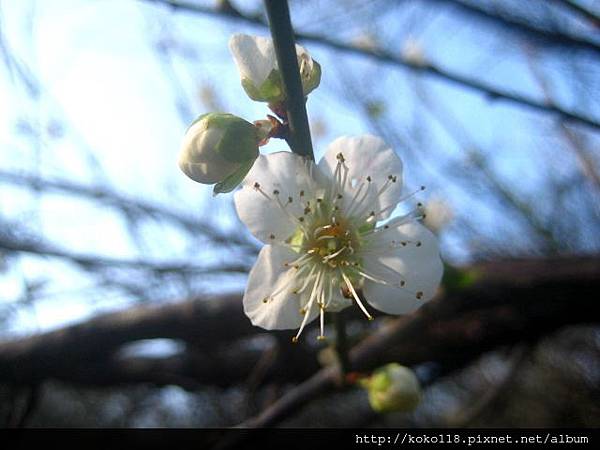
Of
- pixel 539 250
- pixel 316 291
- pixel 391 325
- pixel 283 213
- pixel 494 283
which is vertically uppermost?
pixel 539 250

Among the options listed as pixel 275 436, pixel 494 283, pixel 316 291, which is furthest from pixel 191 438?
pixel 316 291

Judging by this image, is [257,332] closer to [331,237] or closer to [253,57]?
[331,237]

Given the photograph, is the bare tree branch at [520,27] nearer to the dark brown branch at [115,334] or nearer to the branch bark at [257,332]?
the branch bark at [257,332]

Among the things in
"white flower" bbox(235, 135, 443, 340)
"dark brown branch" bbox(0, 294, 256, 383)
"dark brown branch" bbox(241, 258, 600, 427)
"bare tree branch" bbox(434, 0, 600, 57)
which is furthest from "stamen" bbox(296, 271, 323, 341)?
"bare tree branch" bbox(434, 0, 600, 57)

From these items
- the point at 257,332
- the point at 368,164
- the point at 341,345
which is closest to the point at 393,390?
the point at 341,345

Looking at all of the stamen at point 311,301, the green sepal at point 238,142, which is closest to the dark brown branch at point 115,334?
the stamen at point 311,301

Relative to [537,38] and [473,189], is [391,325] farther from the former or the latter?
[473,189]

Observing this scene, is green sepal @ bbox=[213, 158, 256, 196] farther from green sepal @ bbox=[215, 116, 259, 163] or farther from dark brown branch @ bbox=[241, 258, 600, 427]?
dark brown branch @ bbox=[241, 258, 600, 427]
